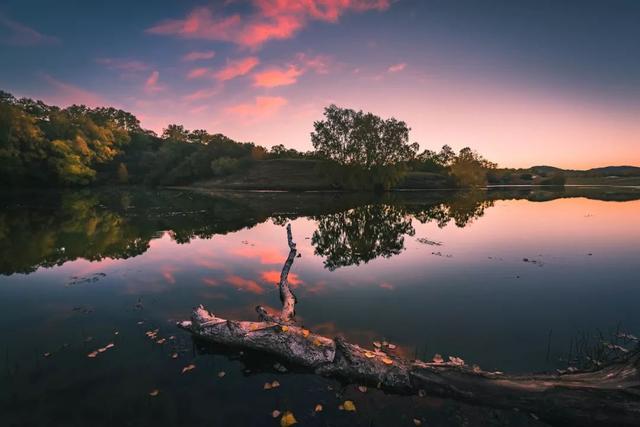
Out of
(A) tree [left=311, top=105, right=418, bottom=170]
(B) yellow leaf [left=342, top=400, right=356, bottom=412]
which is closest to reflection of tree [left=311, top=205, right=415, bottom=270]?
(B) yellow leaf [left=342, top=400, right=356, bottom=412]

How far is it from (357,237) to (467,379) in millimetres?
20074

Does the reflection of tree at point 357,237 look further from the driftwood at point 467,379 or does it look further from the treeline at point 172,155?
the treeline at point 172,155

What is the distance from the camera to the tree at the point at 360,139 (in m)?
94.6

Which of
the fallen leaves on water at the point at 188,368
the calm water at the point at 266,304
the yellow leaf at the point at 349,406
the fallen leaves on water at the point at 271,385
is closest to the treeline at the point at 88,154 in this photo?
the calm water at the point at 266,304

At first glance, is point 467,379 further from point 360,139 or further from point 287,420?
point 360,139

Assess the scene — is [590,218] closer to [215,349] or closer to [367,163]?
[215,349]

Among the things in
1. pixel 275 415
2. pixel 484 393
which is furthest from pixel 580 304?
pixel 275 415

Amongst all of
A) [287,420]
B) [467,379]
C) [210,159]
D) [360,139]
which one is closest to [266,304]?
[287,420]

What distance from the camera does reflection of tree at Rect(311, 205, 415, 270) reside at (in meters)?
21.1

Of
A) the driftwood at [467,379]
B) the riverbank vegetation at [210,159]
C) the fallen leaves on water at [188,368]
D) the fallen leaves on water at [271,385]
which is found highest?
the riverbank vegetation at [210,159]

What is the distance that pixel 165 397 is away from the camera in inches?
282

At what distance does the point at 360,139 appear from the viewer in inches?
3725

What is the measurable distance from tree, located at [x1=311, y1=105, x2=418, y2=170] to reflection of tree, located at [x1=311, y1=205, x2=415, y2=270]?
56.4 meters

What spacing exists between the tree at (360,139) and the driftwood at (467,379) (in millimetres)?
88447
